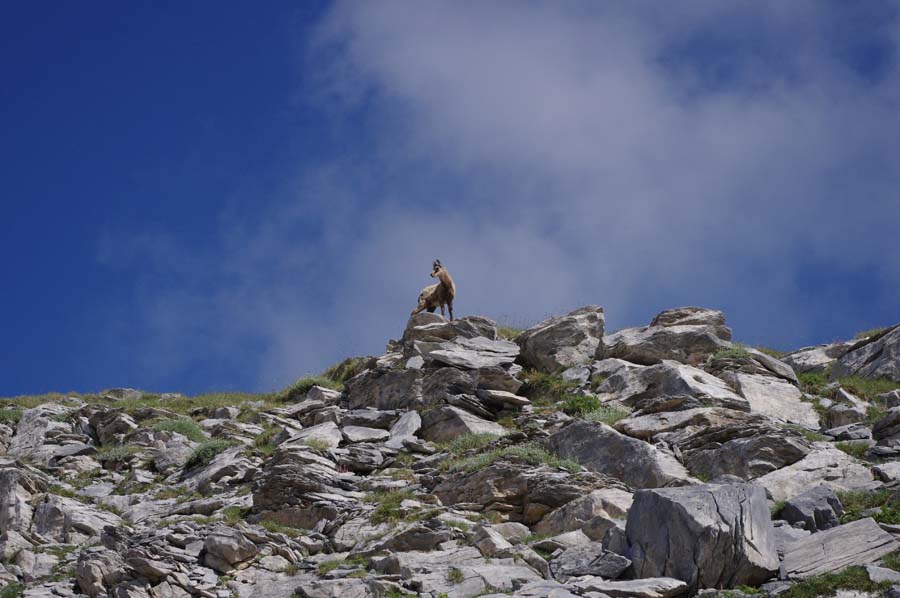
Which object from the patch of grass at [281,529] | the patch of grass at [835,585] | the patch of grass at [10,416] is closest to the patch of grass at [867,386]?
the patch of grass at [835,585]

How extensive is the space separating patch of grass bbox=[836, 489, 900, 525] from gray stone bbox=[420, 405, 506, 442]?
29.9 ft

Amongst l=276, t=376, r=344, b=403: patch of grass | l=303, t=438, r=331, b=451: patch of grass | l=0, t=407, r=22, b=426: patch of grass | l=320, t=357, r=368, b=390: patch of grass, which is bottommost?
l=303, t=438, r=331, b=451: patch of grass

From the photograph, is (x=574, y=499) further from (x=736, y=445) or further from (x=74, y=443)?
(x=74, y=443)

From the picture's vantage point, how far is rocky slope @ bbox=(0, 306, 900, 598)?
13336mm

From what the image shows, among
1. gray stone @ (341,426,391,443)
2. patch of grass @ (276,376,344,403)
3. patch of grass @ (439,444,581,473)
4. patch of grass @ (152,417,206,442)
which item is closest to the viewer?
patch of grass @ (439,444,581,473)

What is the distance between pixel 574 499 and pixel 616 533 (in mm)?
3207

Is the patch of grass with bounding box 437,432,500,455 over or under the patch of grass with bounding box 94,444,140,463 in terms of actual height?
under

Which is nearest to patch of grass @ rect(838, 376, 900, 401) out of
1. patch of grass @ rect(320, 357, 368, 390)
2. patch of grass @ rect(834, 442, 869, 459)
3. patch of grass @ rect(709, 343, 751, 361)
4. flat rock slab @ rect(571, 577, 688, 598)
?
patch of grass @ rect(709, 343, 751, 361)

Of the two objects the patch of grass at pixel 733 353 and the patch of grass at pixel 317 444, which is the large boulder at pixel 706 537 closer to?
the patch of grass at pixel 317 444

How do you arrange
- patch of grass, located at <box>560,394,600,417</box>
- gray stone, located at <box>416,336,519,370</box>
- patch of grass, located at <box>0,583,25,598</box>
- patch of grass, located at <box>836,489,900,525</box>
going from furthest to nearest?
gray stone, located at <box>416,336,519,370</box>
patch of grass, located at <box>560,394,600,417</box>
patch of grass, located at <box>0,583,25,598</box>
patch of grass, located at <box>836,489,900,525</box>

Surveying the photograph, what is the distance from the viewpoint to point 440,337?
99.2 ft

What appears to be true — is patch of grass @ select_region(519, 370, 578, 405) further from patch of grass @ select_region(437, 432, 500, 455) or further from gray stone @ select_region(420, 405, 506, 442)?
patch of grass @ select_region(437, 432, 500, 455)

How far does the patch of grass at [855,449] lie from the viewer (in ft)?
59.7

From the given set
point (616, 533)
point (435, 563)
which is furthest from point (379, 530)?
point (616, 533)
